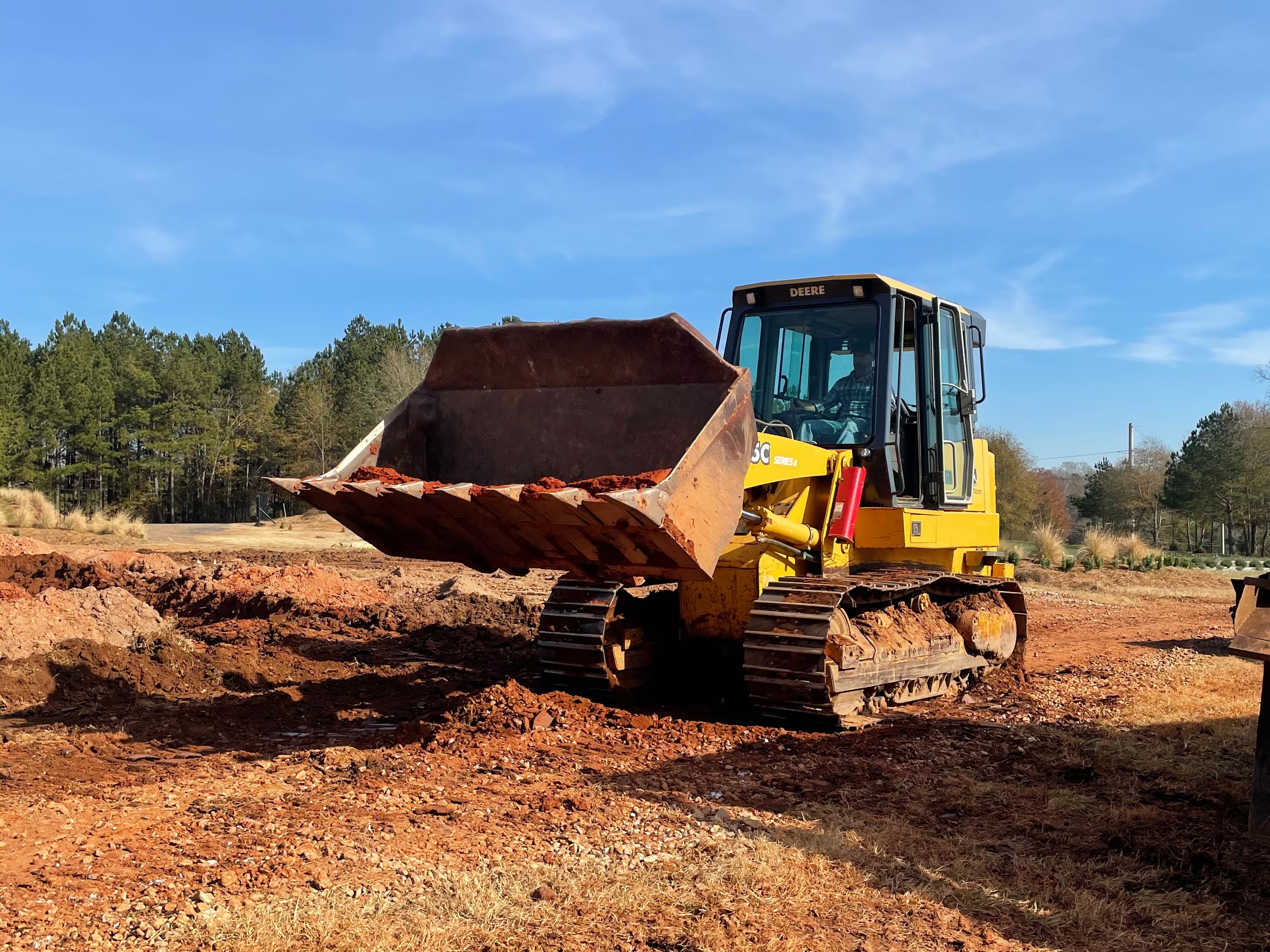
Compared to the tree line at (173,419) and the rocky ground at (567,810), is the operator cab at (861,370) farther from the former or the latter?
the tree line at (173,419)

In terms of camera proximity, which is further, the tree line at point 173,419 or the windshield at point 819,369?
the tree line at point 173,419

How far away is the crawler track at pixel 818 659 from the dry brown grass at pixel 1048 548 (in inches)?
779

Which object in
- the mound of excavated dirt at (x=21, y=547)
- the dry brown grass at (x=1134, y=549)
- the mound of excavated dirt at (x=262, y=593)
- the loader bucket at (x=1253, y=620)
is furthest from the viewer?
the dry brown grass at (x=1134, y=549)

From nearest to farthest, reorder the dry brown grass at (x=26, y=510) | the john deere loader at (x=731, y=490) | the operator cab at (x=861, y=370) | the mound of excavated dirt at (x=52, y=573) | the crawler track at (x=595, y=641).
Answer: the john deere loader at (x=731, y=490) → the crawler track at (x=595, y=641) → the operator cab at (x=861, y=370) → the mound of excavated dirt at (x=52, y=573) → the dry brown grass at (x=26, y=510)

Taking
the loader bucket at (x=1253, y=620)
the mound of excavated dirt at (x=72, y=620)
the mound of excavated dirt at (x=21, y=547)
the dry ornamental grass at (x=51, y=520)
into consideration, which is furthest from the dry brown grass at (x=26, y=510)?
the loader bucket at (x=1253, y=620)

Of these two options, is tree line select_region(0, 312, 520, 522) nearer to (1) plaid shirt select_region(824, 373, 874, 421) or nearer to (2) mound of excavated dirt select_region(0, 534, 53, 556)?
(2) mound of excavated dirt select_region(0, 534, 53, 556)

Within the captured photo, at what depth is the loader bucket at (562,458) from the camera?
5.95 metres

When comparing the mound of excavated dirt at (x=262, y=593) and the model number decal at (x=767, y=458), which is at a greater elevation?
the model number decal at (x=767, y=458)

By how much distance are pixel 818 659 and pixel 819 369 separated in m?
2.62

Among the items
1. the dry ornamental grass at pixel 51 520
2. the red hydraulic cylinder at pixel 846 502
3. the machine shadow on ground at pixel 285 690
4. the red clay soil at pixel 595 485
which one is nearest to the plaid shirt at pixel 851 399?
the red hydraulic cylinder at pixel 846 502

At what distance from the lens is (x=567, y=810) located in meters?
5.48

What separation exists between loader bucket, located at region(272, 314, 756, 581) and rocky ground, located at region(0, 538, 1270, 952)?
1300mm

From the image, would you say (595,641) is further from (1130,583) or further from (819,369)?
(1130,583)

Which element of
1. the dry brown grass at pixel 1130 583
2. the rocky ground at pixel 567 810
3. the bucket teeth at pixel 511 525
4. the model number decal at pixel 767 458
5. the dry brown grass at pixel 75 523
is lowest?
the rocky ground at pixel 567 810
